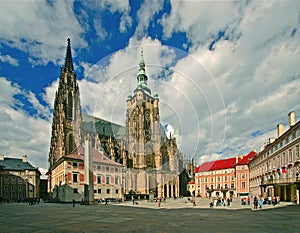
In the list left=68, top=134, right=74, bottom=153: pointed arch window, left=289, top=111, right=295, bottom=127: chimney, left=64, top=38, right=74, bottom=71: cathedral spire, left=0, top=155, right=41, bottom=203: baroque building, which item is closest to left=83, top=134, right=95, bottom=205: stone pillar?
left=289, top=111, right=295, bottom=127: chimney

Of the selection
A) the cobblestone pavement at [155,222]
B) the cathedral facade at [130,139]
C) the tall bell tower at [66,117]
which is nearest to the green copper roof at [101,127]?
the cathedral facade at [130,139]

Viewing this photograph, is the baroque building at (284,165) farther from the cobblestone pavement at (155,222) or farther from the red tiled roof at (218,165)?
the red tiled roof at (218,165)

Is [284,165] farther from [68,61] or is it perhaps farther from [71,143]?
[68,61]

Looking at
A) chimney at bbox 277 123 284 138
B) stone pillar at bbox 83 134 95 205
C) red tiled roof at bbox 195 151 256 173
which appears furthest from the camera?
red tiled roof at bbox 195 151 256 173

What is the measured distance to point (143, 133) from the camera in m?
92.6

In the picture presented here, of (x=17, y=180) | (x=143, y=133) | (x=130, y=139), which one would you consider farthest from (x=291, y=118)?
(x=17, y=180)

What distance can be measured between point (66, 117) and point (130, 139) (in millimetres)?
25938

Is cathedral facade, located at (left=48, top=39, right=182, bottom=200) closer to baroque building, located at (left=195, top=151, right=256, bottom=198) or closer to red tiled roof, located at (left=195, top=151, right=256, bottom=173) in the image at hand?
baroque building, located at (left=195, top=151, right=256, bottom=198)

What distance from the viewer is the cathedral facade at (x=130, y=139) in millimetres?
84312

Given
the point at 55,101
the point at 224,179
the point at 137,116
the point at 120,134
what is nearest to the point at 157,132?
the point at 137,116

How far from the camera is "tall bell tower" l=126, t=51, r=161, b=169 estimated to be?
90.9m

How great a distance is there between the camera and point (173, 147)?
103812mm

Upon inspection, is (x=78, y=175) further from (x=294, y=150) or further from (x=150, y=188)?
(x=294, y=150)

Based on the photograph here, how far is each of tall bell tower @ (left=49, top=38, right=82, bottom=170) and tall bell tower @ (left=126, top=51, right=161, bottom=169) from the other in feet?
65.6
